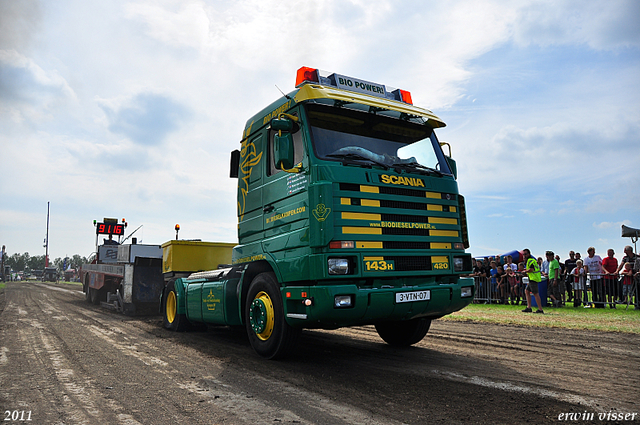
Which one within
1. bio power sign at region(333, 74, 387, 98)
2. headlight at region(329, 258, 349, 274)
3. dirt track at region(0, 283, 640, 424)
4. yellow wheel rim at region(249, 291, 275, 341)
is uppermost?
bio power sign at region(333, 74, 387, 98)

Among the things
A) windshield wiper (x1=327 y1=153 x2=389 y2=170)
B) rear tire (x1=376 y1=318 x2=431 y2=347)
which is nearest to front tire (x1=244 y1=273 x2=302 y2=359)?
windshield wiper (x1=327 y1=153 x2=389 y2=170)

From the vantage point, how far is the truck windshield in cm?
564

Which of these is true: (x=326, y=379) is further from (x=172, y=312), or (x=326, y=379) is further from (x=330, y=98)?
(x=172, y=312)

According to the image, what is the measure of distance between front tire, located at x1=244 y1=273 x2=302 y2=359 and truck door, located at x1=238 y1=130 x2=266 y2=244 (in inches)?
30.7

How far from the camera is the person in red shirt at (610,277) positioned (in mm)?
12258

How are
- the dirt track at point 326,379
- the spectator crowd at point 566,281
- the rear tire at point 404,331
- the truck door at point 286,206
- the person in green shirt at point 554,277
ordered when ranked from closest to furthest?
the dirt track at point 326,379 < the truck door at point 286,206 < the rear tire at point 404,331 < the spectator crowd at point 566,281 < the person in green shirt at point 554,277

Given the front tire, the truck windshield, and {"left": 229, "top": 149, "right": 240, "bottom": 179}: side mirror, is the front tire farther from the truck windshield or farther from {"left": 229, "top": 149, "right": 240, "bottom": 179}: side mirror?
{"left": 229, "top": 149, "right": 240, "bottom": 179}: side mirror

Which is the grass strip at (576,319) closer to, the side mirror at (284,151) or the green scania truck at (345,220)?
the green scania truck at (345,220)

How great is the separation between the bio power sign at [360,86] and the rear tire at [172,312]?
5.64 meters

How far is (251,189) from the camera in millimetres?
6906

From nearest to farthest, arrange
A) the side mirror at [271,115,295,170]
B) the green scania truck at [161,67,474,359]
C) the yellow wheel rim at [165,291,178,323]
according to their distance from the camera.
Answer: the green scania truck at [161,67,474,359]
the side mirror at [271,115,295,170]
the yellow wheel rim at [165,291,178,323]

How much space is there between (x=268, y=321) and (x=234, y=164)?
9.80 feet

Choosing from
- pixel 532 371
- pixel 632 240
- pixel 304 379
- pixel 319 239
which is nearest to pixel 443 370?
pixel 532 371

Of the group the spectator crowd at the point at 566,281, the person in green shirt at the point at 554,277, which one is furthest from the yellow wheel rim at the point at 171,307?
the person in green shirt at the point at 554,277
